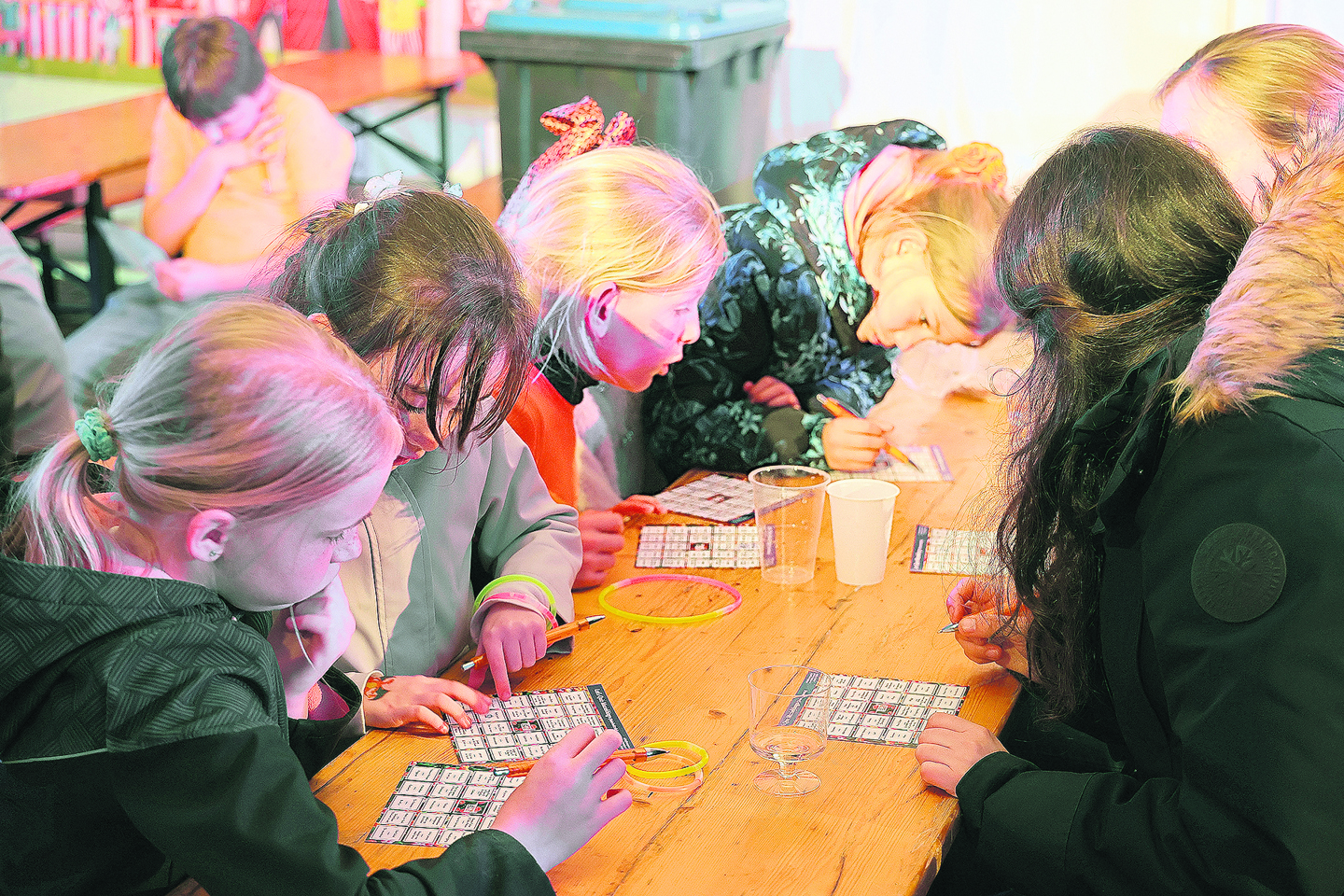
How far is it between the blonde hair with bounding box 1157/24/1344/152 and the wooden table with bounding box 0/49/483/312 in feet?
10.1

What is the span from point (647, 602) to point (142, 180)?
3579 millimetres

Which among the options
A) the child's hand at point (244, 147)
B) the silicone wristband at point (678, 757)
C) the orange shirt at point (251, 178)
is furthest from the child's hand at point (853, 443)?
the child's hand at point (244, 147)

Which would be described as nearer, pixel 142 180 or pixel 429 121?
pixel 142 180

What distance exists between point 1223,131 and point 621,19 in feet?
6.53

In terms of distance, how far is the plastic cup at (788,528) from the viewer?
6.27 ft

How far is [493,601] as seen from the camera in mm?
1682

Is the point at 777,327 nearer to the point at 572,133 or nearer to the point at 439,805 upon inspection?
the point at 572,133

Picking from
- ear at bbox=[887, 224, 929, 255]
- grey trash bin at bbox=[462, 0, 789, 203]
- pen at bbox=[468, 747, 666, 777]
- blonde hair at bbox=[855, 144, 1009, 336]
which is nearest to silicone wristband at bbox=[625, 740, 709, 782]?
pen at bbox=[468, 747, 666, 777]

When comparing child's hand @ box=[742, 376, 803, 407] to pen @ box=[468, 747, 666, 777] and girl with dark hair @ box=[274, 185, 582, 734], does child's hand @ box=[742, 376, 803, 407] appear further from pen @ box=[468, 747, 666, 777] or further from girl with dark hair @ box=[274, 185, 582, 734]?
pen @ box=[468, 747, 666, 777]

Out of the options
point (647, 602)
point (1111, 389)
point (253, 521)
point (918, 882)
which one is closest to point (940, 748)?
point (918, 882)

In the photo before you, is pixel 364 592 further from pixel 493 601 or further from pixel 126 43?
pixel 126 43

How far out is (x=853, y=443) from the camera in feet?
7.86

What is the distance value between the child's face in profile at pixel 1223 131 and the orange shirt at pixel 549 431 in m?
1.22

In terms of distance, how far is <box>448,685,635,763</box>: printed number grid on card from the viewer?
143 centimetres
